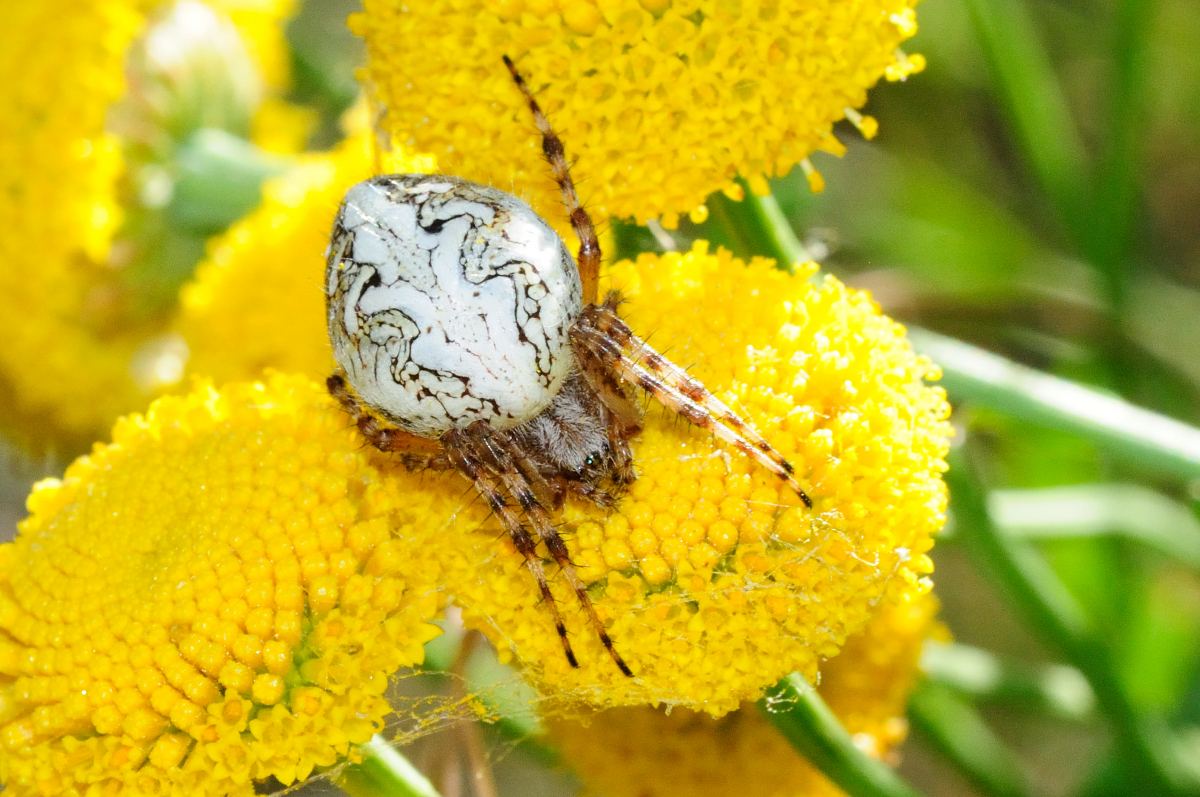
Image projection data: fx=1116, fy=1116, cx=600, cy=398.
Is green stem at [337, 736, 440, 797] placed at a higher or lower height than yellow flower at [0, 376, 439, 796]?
Result: lower

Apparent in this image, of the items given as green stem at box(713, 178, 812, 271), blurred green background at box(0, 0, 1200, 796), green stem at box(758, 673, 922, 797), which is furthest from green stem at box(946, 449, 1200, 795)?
green stem at box(713, 178, 812, 271)

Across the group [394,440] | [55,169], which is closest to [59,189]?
[55,169]

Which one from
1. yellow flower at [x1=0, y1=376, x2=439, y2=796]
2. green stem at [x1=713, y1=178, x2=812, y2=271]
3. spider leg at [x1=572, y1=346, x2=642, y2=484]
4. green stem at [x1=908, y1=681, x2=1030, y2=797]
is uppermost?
green stem at [x1=713, y1=178, x2=812, y2=271]

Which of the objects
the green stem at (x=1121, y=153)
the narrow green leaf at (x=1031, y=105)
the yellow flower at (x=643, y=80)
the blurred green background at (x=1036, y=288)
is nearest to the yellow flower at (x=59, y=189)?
the blurred green background at (x=1036, y=288)

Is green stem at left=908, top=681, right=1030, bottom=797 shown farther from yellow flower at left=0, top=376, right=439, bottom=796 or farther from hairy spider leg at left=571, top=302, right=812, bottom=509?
yellow flower at left=0, top=376, right=439, bottom=796

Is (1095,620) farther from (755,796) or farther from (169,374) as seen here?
(169,374)

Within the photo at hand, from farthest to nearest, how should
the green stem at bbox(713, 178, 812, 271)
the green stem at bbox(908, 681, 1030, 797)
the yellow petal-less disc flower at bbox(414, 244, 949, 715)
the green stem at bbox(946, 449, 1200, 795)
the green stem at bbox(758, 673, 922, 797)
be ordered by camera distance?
the green stem at bbox(908, 681, 1030, 797) < the green stem at bbox(946, 449, 1200, 795) < the green stem at bbox(713, 178, 812, 271) < the green stem at bbox(758, 673, 922, 797) < the yellow petal-less disc flower at bbox(414, 244, 949, 715)

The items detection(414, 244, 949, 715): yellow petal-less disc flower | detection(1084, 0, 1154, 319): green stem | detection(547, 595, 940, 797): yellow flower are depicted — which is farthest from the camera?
detection(1084, 0, 1154, 319): green stem
